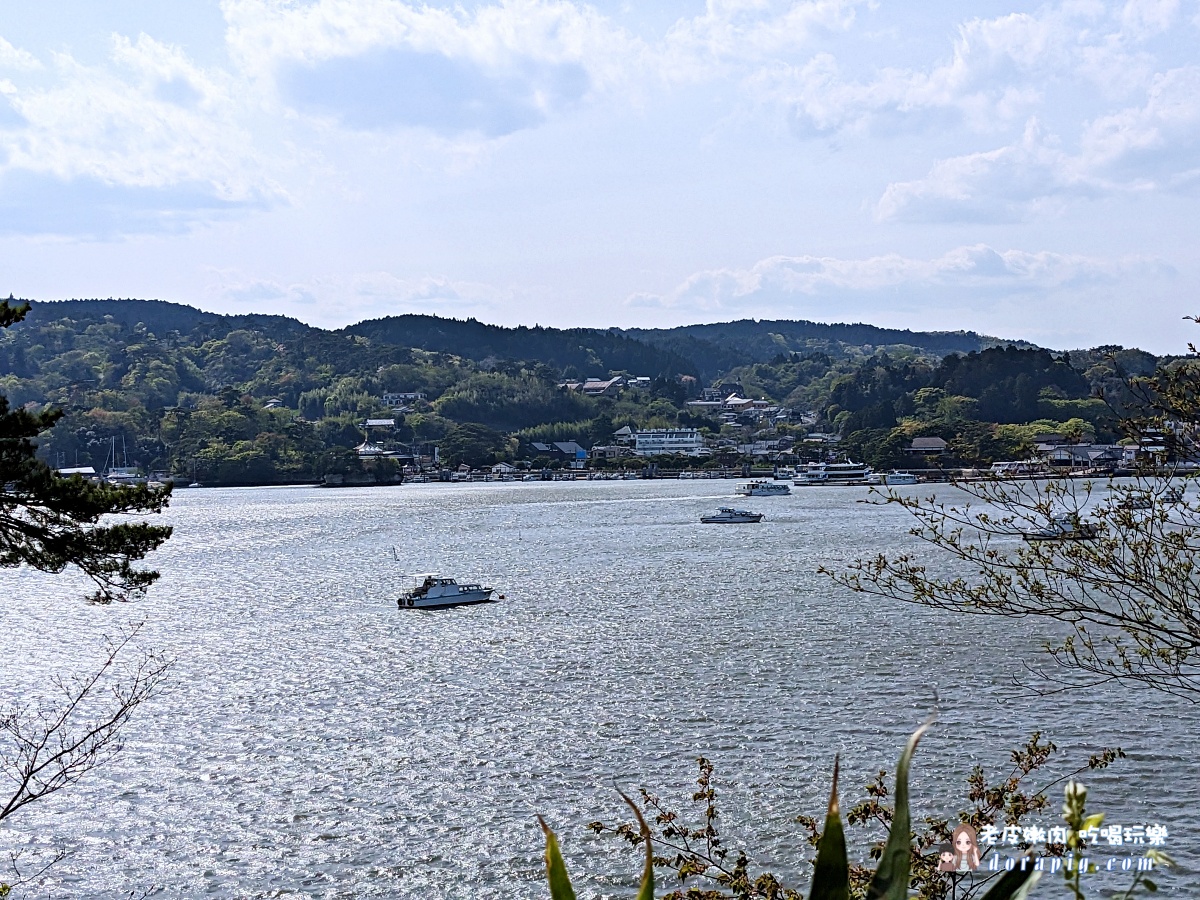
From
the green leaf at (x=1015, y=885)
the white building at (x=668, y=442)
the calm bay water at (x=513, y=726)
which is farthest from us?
the white building at (x=668, y=442)

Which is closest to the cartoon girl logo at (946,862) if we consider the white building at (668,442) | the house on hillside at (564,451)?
the house on hillside at (564,451)

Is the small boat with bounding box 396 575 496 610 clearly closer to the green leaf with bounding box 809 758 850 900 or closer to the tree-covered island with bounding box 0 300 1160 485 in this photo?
the green leaf with bounding box 809 758 850 900

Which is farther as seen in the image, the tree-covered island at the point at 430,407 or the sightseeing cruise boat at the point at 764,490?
the tree-covered island at the point at 430,407

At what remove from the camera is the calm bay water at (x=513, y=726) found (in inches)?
504

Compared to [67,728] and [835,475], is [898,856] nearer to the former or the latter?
[67,728]

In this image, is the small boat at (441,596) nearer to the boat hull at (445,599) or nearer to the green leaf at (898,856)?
the boat hull at (445,599)

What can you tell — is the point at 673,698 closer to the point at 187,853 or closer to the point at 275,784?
the point at 275,784

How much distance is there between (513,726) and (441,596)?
15098 millimetres

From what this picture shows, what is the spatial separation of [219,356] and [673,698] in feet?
568

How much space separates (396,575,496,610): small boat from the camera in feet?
107

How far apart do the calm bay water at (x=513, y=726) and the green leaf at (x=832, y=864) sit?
10.4 metres

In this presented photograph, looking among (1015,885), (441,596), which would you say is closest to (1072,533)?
(1015,885)

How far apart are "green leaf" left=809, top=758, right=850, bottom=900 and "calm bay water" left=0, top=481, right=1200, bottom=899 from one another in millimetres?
10375

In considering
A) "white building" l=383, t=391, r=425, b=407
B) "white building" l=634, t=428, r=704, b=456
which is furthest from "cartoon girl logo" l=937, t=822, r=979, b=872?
"white building" l=383, t=391, r=425, b=407
